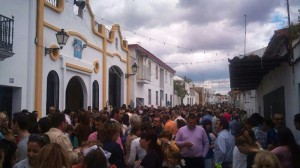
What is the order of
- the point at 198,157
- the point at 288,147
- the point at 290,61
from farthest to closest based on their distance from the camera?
the point at 290,61, the point at 198,157, the point at 288,147

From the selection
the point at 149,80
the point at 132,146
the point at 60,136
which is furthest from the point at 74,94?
the point at 60,136

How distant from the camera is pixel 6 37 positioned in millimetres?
10750

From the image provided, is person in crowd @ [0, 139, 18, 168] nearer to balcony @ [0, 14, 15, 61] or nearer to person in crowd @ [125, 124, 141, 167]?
person in crowd @ [125, 124, 141, 167]

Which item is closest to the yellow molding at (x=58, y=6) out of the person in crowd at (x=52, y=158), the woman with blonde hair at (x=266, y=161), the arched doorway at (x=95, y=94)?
the arched doorway at (x=95, y=94)

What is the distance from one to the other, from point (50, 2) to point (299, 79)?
31.5 feet

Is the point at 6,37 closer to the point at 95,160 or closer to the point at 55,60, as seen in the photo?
the point at 55,60

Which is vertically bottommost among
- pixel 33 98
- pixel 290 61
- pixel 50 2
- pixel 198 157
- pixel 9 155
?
pixel 198 157

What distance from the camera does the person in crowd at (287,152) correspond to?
4.83 metres

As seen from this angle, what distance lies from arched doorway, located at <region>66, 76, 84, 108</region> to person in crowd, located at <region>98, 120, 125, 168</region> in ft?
42.9

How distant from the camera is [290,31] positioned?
8.93 metres

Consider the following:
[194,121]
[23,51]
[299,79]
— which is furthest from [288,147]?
[23,51]

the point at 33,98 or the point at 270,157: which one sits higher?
the point at 33,98

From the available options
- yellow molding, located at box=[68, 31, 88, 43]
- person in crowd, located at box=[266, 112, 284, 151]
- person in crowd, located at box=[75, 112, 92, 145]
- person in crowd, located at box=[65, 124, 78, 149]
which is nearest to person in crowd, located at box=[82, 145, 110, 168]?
person in crowd, located at box=[75, 112, 92, 145]

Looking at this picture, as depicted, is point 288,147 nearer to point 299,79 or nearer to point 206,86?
point 299,79
